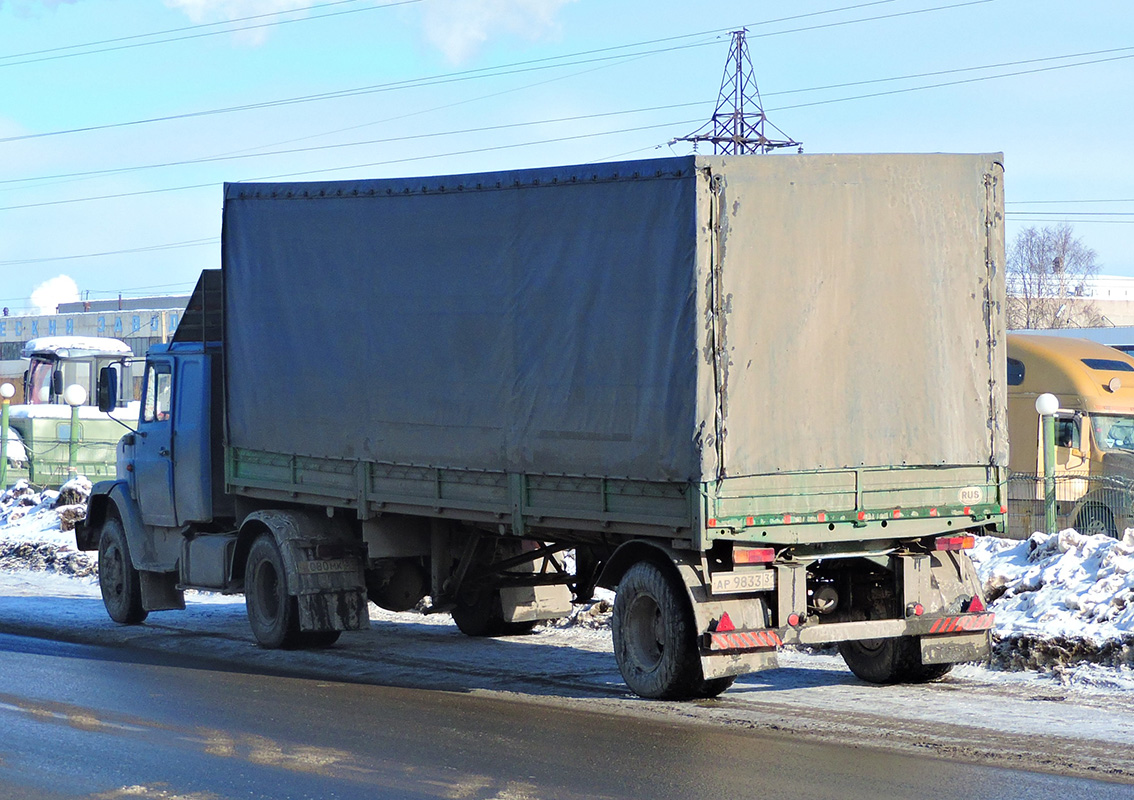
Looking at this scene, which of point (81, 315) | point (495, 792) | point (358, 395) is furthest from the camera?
point (81, 315)

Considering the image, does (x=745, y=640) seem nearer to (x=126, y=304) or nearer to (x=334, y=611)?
(x=334, y=611)

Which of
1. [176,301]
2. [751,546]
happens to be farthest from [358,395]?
[176,301]

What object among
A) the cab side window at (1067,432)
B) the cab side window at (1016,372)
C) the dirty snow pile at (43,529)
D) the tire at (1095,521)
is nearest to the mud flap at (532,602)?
the tire at (1095,521)

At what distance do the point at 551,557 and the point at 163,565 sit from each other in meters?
4.56

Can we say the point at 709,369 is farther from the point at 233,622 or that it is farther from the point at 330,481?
the point at 233,622

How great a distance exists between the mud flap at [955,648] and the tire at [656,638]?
1495mm

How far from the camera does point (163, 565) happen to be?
14.5m

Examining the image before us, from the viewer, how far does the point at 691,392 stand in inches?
372

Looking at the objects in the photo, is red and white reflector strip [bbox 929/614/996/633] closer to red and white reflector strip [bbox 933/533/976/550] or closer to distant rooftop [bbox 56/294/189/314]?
red and white reflector strip [bbox 933/533/976/550]

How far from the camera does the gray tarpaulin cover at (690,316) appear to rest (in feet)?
31.3

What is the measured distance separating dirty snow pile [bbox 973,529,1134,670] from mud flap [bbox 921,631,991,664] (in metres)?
1.12

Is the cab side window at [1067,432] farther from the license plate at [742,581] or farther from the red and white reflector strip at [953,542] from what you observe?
the license plate at [742,581]

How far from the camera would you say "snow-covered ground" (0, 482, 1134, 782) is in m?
8.76

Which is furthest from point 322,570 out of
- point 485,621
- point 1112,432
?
point 1112,432
